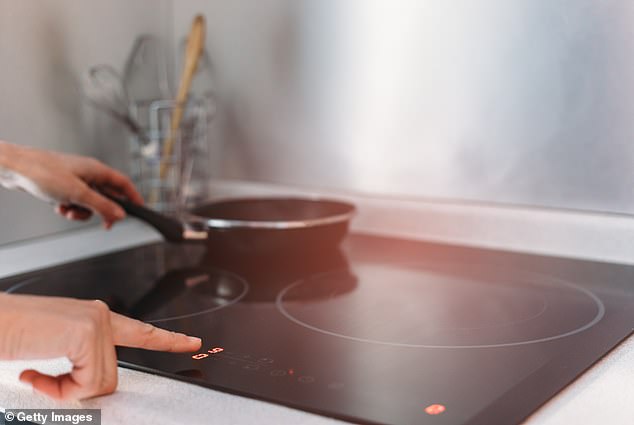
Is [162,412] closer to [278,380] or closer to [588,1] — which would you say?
[278,380]

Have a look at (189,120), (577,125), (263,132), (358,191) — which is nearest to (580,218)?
(577,125)

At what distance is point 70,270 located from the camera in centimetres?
104

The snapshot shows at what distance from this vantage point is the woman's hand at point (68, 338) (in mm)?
581

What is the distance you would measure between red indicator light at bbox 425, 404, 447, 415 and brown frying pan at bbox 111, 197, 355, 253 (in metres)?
0.44

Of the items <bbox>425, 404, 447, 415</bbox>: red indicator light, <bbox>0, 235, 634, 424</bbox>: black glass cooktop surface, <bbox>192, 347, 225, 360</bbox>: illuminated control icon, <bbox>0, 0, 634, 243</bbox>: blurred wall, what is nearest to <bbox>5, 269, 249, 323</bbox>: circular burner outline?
<bbox>0, 235, 634, 424</bbox>: black glass cooktop surface

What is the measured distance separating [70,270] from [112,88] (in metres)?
0.37

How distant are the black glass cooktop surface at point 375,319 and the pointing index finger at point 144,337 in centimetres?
2

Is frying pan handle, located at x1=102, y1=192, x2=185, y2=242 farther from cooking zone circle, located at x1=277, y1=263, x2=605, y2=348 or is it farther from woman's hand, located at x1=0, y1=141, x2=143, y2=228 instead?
cooking zone circle, located at x1=277, y1=263, x2=605, y2=348

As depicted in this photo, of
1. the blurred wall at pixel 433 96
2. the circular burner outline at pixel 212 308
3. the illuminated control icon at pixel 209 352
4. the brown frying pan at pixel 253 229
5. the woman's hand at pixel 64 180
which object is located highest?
the blurred wall at pixel 433 96

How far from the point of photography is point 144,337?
0.64m

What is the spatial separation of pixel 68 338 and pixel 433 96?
0.73 metres

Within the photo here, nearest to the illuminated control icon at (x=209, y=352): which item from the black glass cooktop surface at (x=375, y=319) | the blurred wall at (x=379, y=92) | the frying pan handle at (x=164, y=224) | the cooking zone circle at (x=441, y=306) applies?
the black glass cooktop surface at (x=375, y=319)

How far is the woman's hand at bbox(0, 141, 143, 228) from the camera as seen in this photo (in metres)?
1.04

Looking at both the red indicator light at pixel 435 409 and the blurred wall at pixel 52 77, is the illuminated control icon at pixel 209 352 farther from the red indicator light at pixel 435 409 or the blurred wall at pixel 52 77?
the blurred wall at pixel 52 77
